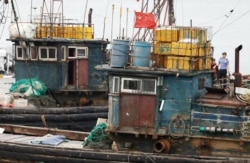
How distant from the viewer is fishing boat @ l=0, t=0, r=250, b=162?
1593cm

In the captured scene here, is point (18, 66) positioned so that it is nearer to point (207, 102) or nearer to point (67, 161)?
point (67, 161)

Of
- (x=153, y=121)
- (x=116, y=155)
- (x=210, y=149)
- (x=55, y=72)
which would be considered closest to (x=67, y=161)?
(x=116, y=155)

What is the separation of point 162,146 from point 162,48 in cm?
244

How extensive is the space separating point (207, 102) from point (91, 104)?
9119 mm

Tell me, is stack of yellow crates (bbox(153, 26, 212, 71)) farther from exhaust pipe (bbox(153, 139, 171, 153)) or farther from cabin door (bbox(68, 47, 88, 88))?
cabin door (bbox(68, 47, 88, 88))

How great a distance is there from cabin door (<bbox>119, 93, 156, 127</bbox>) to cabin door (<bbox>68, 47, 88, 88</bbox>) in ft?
26.0

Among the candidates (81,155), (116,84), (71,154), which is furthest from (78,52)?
(81,155)

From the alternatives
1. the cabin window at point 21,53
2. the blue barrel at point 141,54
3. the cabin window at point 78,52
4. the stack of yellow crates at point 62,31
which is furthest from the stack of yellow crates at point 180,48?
the cabin window at point 21,53

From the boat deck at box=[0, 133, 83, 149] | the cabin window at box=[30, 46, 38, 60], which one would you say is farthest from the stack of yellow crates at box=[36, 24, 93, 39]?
the boat deck at box=[0, 133, 83, 149]

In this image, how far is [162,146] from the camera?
53.2 feet

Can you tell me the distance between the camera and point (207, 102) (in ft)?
53.0

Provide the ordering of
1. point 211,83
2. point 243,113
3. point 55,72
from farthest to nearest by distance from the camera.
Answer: point 55,72
point 211,83
point 243,113

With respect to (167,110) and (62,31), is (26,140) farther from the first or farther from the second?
(62,31)

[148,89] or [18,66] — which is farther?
Answer: [18,66]
